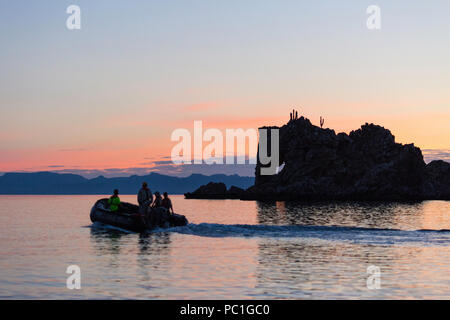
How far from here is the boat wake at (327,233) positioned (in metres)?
38.0

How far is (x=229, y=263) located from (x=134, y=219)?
55.1 ft

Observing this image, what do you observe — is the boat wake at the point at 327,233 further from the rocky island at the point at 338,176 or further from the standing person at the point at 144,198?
the rocky island at the point at 338,176

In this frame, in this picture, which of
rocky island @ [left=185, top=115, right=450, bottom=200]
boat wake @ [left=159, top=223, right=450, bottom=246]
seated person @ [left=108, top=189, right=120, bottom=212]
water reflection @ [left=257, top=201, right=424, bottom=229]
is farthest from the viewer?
rocky island @ [left=185, top=115, right=450, bottom=200]

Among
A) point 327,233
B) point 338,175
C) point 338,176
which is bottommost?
point 338,176

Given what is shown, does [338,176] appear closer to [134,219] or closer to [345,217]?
[345,217]

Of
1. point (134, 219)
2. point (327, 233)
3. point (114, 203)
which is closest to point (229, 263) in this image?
point (134, 219)

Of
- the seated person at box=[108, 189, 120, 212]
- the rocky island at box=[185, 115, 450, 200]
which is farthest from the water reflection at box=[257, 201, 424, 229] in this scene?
the rocky island at box=[185, 115, 450, 200]

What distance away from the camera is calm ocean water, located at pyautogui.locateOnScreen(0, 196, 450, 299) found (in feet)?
65.7

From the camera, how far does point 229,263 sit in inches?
1062

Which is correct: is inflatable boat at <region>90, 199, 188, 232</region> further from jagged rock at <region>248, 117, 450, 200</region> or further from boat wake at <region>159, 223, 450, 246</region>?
jagged rock at <region>248, 117, 450, 200</region>

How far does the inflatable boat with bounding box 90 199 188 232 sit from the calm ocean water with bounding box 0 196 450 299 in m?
0.87
